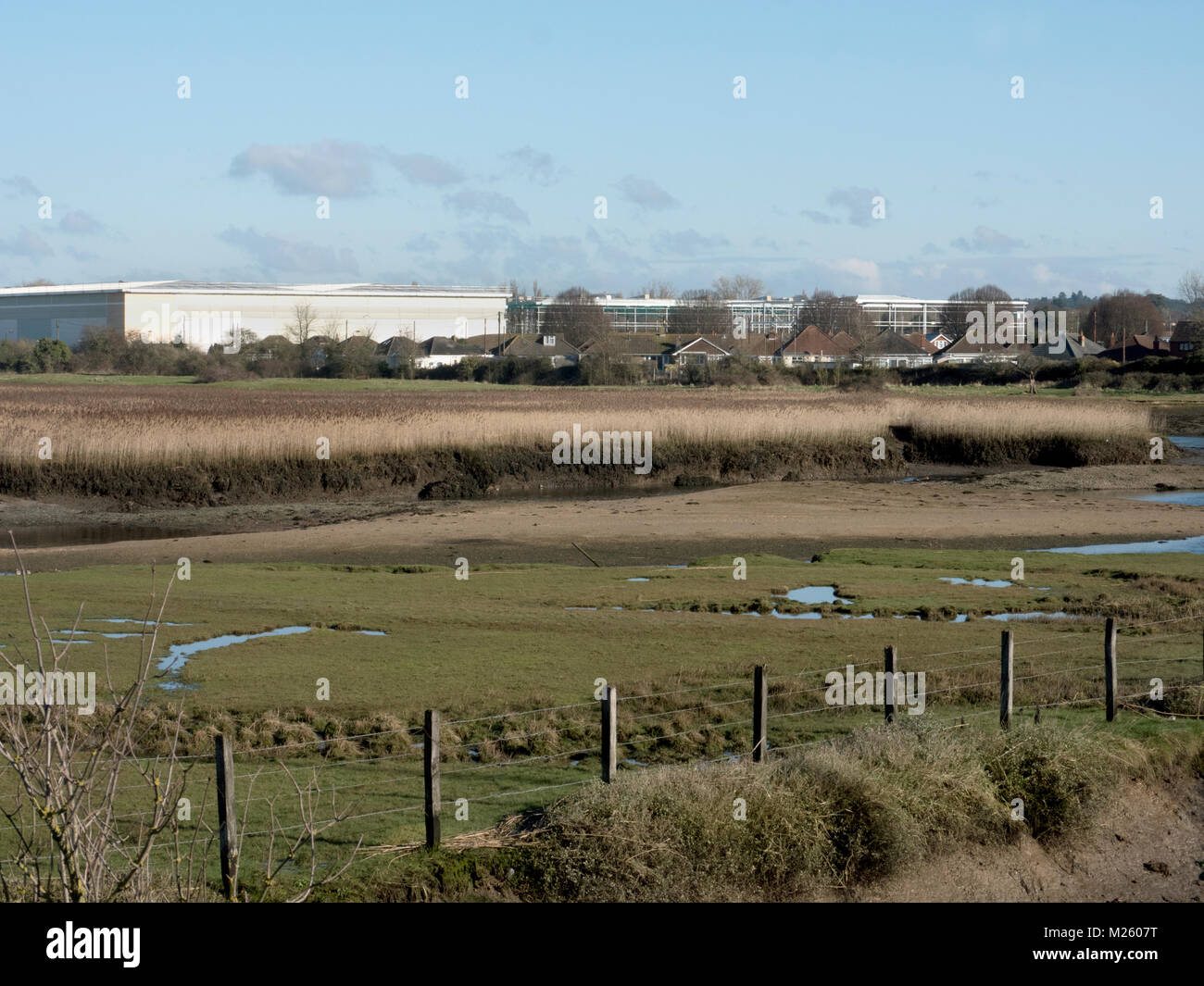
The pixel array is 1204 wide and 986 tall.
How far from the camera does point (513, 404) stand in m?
63.0

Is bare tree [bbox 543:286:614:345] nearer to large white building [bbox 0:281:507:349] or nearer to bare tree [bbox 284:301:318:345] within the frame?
large white building [bbox 0:281:507:349]

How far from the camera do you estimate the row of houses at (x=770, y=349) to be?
115 meters

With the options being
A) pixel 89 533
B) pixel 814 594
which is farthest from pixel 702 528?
pixel 89 533

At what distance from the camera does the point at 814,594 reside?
2200 centimetres

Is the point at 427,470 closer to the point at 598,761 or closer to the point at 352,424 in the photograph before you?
the point at 352,424

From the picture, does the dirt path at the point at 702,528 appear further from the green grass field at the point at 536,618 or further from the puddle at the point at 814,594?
the puddle at the point at 814,594

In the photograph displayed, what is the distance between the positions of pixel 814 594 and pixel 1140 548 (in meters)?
10.2

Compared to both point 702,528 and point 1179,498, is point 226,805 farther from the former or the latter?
point 1179,498

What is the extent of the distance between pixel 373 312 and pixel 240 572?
413ft

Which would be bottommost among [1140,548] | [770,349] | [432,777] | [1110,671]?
[1140,548]

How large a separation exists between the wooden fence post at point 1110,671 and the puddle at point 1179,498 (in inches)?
1001

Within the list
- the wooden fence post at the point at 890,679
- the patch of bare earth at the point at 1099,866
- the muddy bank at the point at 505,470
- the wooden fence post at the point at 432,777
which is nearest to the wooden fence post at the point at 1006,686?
the wooden fence post at the point at 890,679
